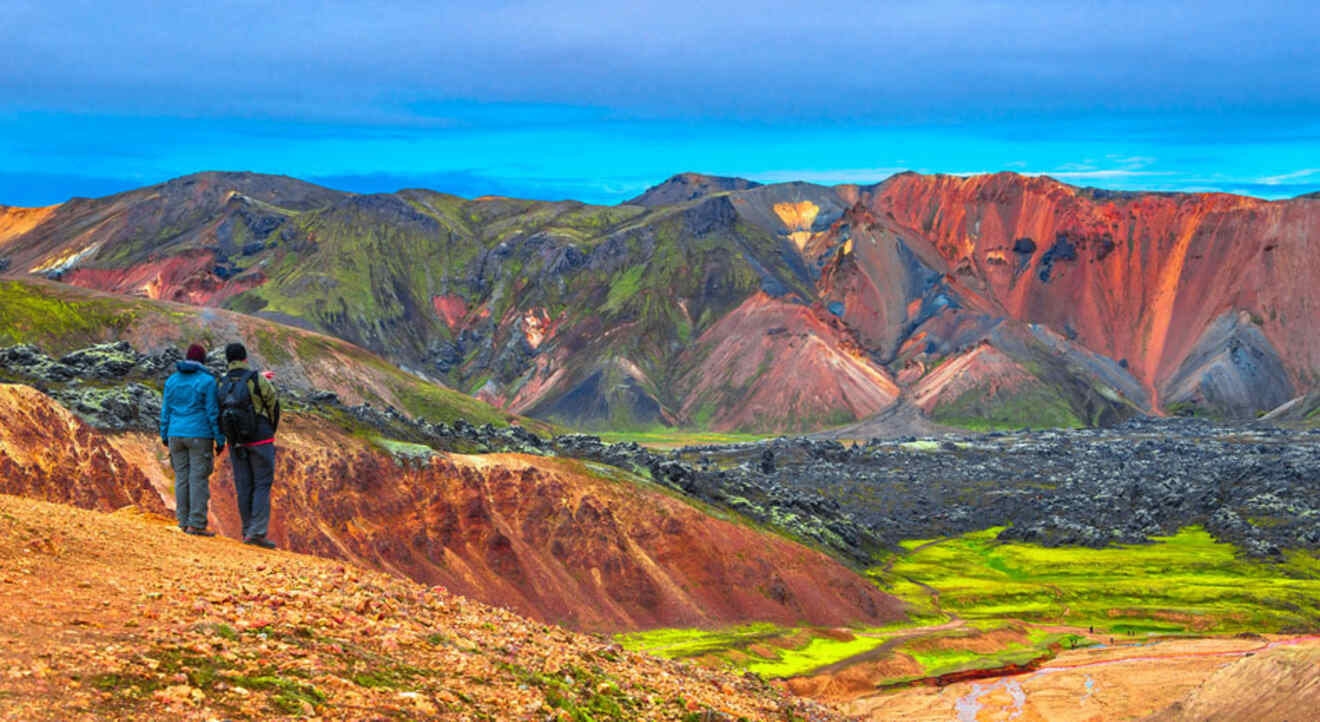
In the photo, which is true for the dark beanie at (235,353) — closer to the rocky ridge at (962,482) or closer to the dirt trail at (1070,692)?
the rocky ridge at (962,482)

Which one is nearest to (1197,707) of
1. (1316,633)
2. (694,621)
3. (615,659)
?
(615,659)

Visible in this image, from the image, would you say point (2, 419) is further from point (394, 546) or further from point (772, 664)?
point (772, 664)

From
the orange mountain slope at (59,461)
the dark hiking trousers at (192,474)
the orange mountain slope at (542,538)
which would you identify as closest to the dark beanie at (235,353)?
the dark hiking trousers at (192,474)

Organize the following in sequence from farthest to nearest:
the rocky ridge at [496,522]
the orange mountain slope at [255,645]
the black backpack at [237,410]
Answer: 1. the rocky ridge at [496,522]
2. the black backpack at [237,410]
3. the orange mountain slope at [255,645]

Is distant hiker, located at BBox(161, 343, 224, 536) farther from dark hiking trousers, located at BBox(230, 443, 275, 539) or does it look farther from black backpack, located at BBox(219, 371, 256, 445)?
dark hiking trousers, located at BBox(230, 443, 275, 539)

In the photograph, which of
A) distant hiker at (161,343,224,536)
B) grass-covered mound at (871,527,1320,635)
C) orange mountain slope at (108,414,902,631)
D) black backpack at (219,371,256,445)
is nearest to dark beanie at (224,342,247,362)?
black backpack at (219,371,256,445)

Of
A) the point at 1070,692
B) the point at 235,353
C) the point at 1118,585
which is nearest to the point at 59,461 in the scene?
the point at 235,353

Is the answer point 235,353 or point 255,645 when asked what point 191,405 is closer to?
point 235,353
